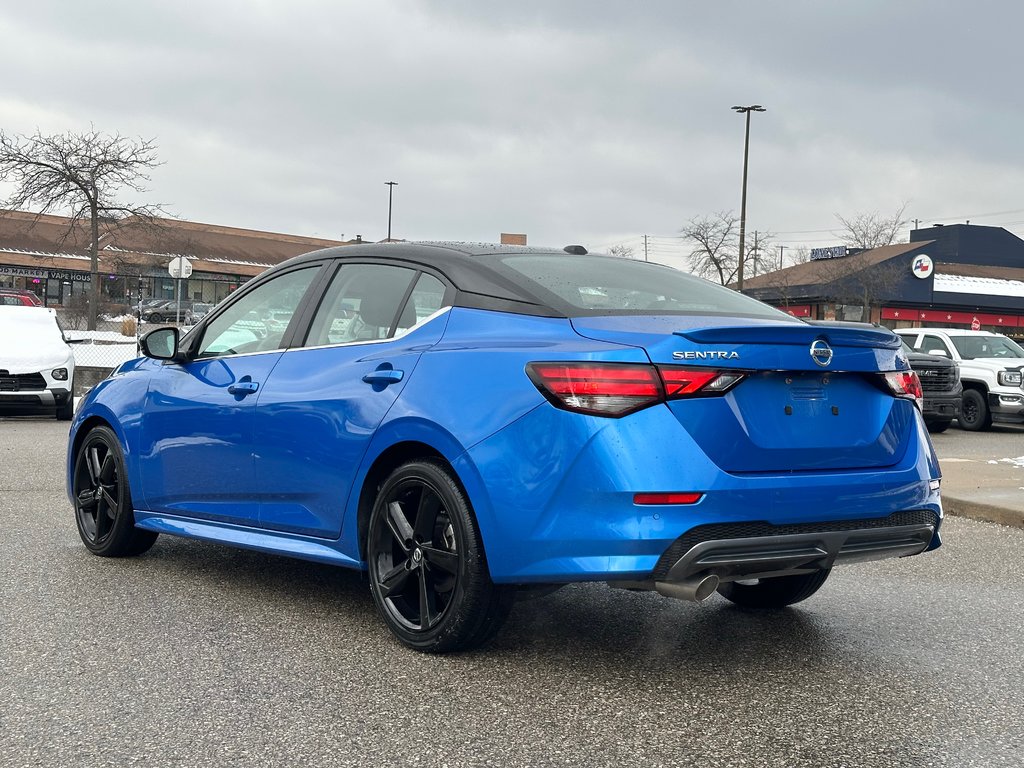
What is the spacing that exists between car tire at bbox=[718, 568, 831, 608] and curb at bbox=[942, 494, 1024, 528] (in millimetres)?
3909

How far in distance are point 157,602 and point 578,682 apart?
2214 millimetres

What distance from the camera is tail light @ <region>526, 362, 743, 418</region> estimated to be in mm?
3787

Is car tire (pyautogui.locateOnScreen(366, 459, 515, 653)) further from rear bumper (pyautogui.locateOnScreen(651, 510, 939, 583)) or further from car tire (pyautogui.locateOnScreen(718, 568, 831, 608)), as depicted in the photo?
car tire (pyautogui.locateOnScreen(718, 568, 831, 608))

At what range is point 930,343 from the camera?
2031cm

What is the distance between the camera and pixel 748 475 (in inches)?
152

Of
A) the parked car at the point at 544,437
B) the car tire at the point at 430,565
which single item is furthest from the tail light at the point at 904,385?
the car tire at the point at 430,565

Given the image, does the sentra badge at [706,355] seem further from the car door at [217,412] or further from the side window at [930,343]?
the side window at [930,343]

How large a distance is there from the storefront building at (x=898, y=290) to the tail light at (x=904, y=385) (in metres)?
55.2

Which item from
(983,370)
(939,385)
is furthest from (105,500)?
(983,370)

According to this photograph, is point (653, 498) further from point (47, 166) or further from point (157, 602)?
point (47, 166)

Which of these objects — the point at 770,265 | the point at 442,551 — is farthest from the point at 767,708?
the point at 770,265

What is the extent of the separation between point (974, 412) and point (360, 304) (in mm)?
16878

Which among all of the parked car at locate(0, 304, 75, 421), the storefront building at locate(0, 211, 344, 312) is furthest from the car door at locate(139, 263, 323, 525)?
the storefront building at locate(0, 211, 344, 312)

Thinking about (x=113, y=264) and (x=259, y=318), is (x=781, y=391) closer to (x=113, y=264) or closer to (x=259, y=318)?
(x=259, y=318)
